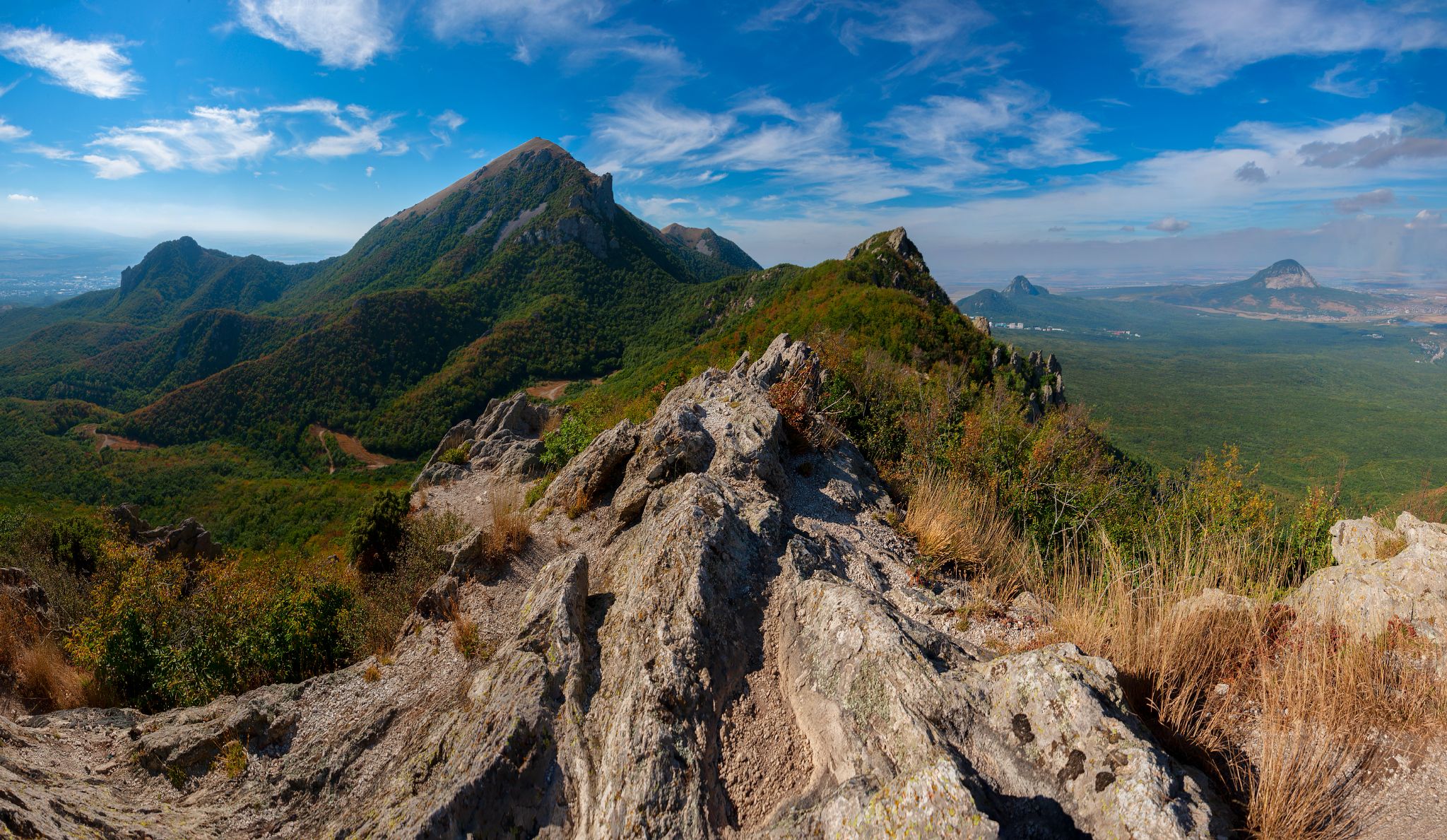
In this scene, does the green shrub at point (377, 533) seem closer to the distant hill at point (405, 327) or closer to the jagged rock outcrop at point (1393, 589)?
the jagged rock outcrop at point (1393, 589)

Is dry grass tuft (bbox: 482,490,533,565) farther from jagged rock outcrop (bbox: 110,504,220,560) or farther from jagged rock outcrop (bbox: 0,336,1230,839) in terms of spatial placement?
jagged rock outcrop (bbox: 110,504,220,560)

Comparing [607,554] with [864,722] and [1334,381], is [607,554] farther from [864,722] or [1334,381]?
[1334,381]

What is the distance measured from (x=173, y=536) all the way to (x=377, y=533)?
1051 cm

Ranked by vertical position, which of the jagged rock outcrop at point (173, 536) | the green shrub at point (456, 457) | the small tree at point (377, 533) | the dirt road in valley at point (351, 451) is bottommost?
the dirt road in valley at point (351, 451)

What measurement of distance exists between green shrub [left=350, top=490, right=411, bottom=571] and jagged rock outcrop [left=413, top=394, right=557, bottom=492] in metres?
4.61

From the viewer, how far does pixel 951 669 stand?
398 cm

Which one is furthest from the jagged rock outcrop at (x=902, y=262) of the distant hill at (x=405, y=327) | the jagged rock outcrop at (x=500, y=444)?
the distant hill at (x=405, y=327)

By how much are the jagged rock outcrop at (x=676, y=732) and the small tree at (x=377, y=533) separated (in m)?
6.80

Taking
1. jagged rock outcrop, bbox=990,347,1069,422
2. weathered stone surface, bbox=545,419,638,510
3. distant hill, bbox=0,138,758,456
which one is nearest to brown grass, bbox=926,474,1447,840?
weathered stone surface, bbox=545,419,638,510

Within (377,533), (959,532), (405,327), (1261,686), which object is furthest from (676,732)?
(405,327)

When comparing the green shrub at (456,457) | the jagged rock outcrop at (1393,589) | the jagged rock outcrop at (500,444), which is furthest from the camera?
the green shrub at (456,457)

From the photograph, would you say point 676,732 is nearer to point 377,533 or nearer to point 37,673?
point 37,673

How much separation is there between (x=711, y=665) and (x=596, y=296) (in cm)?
14135

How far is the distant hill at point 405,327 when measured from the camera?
293 ft
